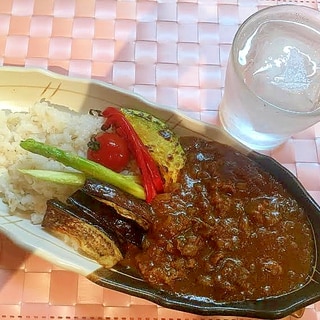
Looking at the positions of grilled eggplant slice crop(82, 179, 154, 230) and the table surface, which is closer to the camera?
grilled eggplant slice crop(82, 179, 154, 230)

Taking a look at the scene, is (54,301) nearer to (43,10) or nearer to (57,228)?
(57,228)

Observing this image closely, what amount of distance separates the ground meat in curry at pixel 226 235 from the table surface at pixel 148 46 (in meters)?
0.30

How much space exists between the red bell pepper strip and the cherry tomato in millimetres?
22

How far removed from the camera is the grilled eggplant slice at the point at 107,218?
150 cm

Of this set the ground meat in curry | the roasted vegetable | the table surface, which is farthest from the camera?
the table surface

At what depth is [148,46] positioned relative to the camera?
6.65 ft

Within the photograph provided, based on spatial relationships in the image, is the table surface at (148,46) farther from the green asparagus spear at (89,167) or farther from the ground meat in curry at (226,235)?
the green asparagus spear at (89,167)

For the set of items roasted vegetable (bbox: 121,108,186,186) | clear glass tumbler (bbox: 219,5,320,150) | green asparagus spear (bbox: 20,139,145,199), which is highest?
clear glass tumbler (bbox: 219,5,320,150)

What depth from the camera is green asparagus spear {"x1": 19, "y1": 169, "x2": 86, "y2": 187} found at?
1562 mm

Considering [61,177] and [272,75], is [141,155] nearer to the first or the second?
[61,177]

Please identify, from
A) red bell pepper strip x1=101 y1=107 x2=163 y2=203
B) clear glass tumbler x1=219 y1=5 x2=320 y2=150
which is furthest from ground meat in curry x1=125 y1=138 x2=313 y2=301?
clear glass tumbler x1=219 y1=5 x2=320 y2=150

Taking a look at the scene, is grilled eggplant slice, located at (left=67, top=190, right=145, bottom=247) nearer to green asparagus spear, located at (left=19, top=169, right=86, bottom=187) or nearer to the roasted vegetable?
green asparagus spear, located at (left=19, top=169, right=86, bottom=187)

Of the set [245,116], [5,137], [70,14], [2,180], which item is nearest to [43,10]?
[70,14]

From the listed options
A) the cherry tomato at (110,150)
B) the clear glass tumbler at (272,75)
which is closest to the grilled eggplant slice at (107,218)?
the cherry tomato at (110,150)
